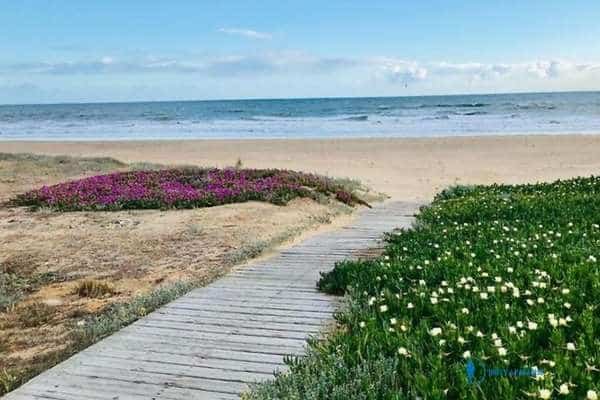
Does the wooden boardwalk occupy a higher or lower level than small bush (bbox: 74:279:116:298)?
higher

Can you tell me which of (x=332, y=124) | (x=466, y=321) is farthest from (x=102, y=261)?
(x=332, y=124)

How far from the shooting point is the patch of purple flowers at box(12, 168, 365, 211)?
1516 cm

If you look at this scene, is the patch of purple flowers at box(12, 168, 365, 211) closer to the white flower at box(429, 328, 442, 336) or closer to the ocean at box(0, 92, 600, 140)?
the white flower at box(429, 328, 442, 336)

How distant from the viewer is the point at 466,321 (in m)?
5.42

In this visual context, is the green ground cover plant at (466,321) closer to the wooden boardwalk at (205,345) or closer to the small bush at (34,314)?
the wooden boardwalk at (205,345)

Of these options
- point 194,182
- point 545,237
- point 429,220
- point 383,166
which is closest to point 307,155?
point 383,166

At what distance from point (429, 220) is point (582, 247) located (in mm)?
3569

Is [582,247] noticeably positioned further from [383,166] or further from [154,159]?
[154,159]

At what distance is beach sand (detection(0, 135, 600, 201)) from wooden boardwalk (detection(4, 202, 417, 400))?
A: 997 centimetres

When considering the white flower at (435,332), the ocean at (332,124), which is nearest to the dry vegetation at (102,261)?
the white flower at (435,332)

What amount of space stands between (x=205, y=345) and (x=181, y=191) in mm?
10678

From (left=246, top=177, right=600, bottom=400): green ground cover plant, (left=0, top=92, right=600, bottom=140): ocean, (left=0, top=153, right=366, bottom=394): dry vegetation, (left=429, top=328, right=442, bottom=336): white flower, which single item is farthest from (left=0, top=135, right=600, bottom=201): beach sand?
(left=429, top=328, right=442, bottom=336): white flower

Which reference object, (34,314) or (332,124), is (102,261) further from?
(332,124)

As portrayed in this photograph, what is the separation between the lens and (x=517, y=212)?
35.8 feet
